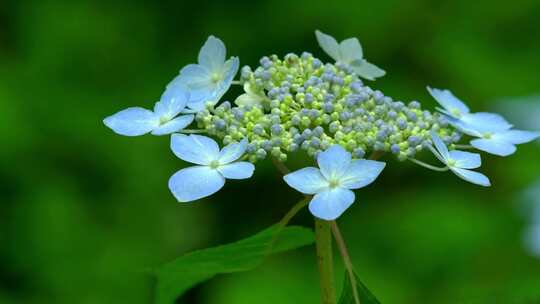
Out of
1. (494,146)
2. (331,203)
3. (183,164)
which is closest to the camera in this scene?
(331,203)

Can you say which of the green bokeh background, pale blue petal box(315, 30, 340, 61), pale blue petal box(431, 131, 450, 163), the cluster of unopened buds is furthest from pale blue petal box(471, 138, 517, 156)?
the green bokeh background

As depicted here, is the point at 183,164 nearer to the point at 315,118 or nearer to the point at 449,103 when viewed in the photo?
the point at 449,103

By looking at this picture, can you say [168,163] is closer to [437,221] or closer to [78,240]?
[78,240]

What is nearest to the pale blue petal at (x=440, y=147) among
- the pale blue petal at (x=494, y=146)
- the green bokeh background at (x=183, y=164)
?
the pale blue petal at (x=494, y=146)

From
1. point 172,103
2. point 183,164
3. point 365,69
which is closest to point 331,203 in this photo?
point 172,103

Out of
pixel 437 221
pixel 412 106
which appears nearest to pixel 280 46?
pixel 437 221
